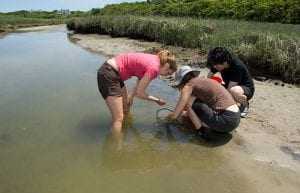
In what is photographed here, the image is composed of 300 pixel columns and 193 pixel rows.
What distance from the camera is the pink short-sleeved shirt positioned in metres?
5.19

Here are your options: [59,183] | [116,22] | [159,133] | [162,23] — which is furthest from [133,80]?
[116,22]

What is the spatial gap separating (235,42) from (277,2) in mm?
17601

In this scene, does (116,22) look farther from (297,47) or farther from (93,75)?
(297,47)

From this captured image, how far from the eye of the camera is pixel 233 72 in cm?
586

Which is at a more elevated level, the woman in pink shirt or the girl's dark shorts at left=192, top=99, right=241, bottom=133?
the woman in pink shirt

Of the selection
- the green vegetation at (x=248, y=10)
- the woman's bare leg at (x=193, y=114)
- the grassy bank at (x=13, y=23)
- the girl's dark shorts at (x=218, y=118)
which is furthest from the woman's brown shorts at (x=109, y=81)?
the grassy bank at (x=13, y=23)

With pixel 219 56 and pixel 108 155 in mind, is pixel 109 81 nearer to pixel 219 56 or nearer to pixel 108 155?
pixel 108 155

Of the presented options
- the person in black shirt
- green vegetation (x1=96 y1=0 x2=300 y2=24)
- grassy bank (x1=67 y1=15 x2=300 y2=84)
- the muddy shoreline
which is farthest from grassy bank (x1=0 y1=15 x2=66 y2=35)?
the person in black shirt

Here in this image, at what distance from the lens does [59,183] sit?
421 cm

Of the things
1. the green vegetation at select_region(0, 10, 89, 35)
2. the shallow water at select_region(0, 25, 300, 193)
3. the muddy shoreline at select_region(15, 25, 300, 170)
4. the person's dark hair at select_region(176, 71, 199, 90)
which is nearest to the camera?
the shallow water at select_region(0, 25, 300, 193)

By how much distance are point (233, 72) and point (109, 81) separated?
1886mm

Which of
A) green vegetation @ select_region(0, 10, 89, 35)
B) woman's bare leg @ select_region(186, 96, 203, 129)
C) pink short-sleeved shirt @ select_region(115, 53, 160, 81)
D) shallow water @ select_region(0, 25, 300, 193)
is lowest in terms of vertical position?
green vegetation @ select_region(0, 10, 89, 35)

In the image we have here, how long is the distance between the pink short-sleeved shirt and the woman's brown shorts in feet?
0.30

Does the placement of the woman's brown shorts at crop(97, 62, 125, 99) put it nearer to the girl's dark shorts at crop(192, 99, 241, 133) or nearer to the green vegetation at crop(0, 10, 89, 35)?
the girl's dark shorts at crop(192, 99, 241, 133)
